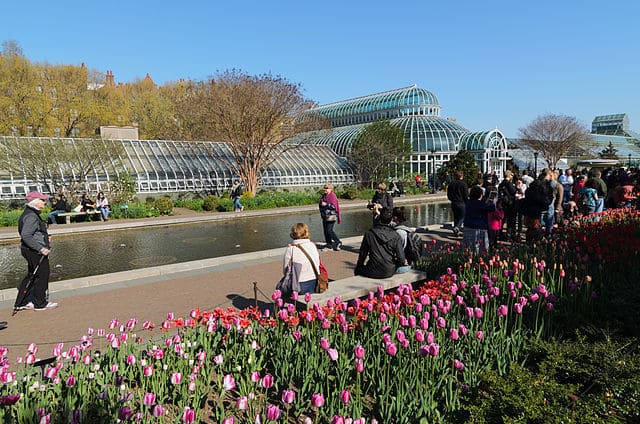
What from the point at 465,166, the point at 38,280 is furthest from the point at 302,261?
the point at 465,166

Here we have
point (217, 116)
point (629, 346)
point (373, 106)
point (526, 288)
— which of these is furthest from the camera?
point (373, 106)

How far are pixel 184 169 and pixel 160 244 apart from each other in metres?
16.8

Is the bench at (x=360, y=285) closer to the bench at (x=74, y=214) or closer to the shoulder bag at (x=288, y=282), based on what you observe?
the shoulder bag at (x=288, y=282)

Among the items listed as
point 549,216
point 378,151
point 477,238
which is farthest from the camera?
point 378,151

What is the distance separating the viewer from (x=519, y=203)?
11.2 m

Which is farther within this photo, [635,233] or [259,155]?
[259,155]

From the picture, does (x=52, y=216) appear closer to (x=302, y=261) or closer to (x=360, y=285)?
(x=302, y=261)

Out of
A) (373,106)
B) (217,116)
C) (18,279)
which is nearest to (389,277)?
(18,279)

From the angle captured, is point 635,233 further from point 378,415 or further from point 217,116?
point 217,116

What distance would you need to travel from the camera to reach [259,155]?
93.3 ft

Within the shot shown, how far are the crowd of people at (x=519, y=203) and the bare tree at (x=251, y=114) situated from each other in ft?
56.7

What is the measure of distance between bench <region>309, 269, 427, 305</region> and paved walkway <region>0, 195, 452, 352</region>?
0.91 meters

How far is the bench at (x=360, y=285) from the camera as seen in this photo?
554 cm

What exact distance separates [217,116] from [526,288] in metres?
24.1
